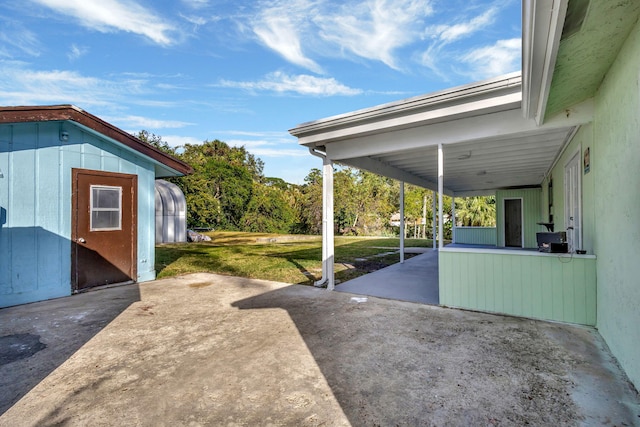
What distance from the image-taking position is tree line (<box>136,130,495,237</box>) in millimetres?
21547

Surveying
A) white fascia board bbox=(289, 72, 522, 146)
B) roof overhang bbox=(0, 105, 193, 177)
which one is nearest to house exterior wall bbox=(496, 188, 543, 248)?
white fascia board bbox=(289, 72, 522, 146)

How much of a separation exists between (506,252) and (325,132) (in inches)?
128

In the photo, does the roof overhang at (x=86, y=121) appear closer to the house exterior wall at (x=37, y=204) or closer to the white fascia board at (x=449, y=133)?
the house exterior wall at (x=37, y=204)

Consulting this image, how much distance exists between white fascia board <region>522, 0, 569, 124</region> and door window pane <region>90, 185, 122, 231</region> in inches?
254

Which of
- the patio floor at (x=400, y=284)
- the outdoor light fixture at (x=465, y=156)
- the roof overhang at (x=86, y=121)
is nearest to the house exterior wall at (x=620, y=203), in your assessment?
the patio floor at (x=400, y=284)

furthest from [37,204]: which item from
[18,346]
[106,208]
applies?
[18,346]

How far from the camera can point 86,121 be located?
4.84m

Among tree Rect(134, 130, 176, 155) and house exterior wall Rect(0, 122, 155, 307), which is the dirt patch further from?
tree Rect(134, 130, 176, 155)

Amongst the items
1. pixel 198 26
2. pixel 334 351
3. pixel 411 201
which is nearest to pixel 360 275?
pixel 334 351

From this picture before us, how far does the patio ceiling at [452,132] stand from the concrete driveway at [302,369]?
2.47m

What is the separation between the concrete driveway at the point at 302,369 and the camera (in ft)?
6.07

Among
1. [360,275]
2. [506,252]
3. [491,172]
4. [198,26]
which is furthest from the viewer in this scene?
[198,26]

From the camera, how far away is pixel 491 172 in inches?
324

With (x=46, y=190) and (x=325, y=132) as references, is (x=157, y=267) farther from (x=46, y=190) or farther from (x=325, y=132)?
(x=325, y=132)
